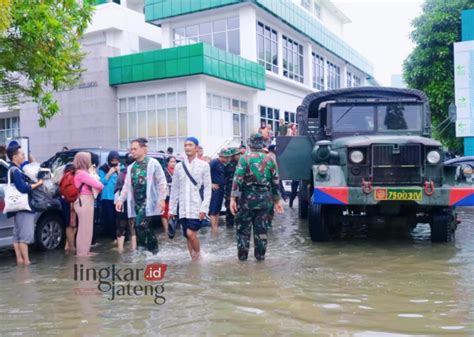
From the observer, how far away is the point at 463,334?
4047 mm

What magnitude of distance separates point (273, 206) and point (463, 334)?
11.3 feet

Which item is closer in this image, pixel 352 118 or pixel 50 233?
pixel 50 233

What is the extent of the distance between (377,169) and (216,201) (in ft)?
11.9

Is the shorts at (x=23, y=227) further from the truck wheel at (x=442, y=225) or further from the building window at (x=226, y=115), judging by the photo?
the building window at (x=226, y=115)

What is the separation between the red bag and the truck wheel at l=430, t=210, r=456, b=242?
5554mm

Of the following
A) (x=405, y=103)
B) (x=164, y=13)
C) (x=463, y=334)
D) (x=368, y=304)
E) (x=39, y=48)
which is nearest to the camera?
(x=463, y=334)

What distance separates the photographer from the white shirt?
7062mm

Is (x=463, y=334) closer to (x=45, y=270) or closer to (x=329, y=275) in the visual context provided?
(x=329, y=275)

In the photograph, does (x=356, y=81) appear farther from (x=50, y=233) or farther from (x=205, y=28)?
(x=50, y=233)

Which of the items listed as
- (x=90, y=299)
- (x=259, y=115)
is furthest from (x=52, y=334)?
(x=259, y=115)

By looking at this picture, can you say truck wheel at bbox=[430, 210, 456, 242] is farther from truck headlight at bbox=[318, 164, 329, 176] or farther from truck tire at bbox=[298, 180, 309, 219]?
truck tire at bbox=[298, 180, 309, 219]

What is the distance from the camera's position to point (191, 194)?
711 centimetres

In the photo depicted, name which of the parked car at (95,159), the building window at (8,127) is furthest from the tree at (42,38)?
the building window at (8,127)

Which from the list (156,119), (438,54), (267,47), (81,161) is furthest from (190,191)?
(267,47)
